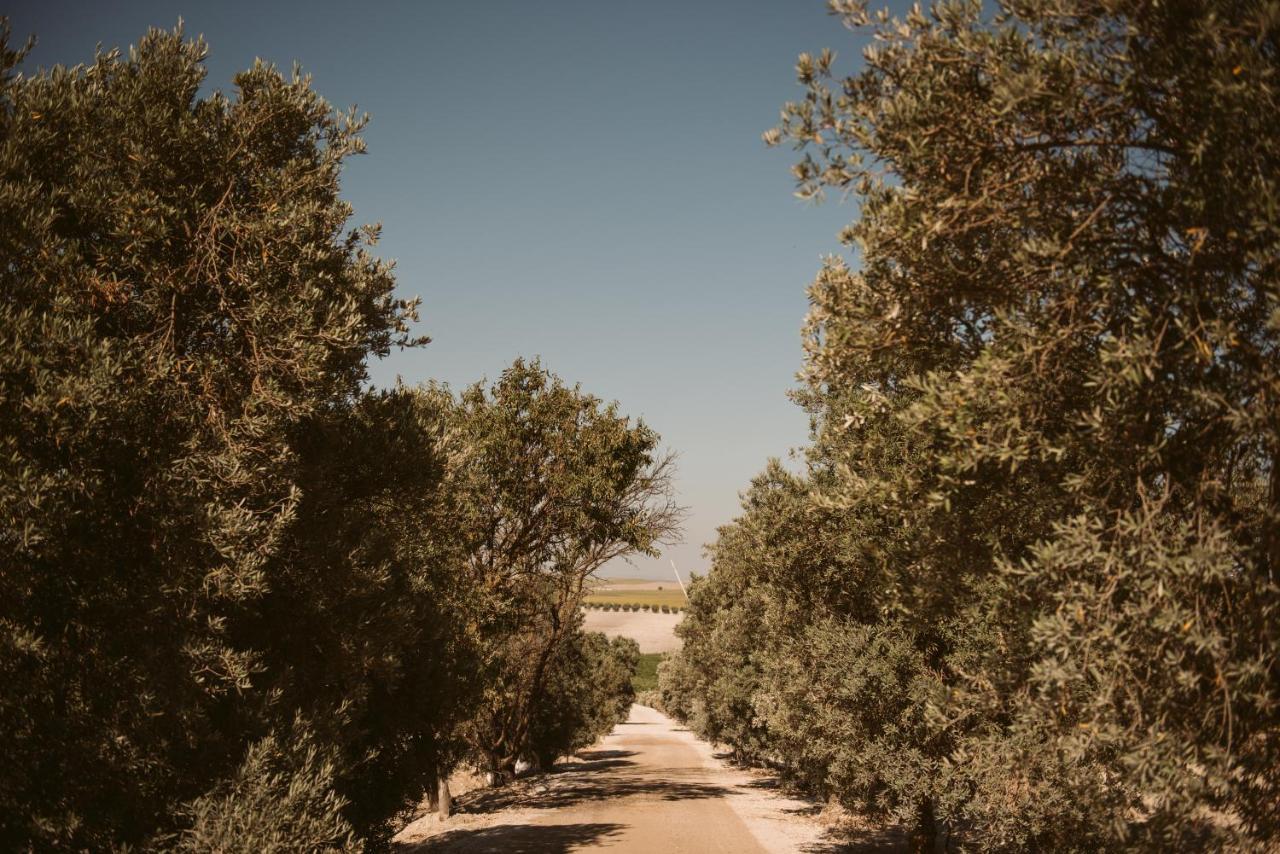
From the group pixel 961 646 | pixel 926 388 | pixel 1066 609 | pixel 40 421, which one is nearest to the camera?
pixel 1066 609

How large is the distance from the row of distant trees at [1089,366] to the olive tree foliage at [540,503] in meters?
19.6

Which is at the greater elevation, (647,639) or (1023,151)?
(1023,151)

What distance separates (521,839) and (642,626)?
493 ft

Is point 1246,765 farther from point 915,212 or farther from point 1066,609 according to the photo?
point 915,212

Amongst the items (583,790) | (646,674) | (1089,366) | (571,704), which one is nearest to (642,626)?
(646,674)

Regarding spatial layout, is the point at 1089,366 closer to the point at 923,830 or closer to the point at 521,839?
the point at 923,830

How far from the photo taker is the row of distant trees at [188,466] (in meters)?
8.70

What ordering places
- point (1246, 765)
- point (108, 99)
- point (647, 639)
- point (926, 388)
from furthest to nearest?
point (647, 639), point (108, 99), point (926, 388), point (1246, 765)

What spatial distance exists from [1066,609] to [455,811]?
25.9 metres

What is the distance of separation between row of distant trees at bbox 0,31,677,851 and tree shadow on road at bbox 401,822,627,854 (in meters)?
7.74

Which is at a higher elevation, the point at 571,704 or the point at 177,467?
the point at 177,467

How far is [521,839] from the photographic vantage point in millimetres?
21906

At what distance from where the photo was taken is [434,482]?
1333 centimetres

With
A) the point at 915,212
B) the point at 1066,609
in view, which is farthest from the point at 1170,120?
the point at 1066,609
